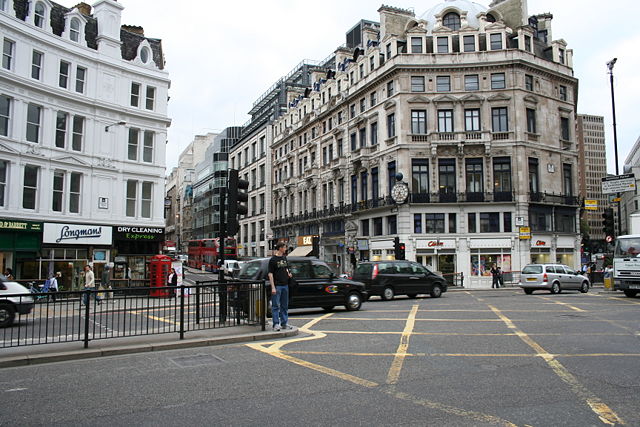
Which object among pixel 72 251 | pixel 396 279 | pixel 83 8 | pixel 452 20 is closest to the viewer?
pixel 396 279

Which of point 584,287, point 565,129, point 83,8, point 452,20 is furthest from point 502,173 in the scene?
point 83,8

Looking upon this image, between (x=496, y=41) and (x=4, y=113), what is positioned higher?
(x=496, y=41)

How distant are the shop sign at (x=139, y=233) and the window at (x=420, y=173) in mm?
20643

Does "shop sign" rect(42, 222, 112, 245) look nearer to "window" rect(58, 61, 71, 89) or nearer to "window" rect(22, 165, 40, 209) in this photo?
"window" rect(22, 165, 40, 209)

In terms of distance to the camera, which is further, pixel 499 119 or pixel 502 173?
pixel 499 119

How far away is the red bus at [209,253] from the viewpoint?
5300 cm

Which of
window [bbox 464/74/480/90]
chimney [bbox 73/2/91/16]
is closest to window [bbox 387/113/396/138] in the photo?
window [bbox 464/74/480/90]

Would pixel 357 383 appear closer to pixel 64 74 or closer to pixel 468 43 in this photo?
pixel 64 74

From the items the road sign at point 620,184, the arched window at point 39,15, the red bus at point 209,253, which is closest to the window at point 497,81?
the road sign at point 620,184

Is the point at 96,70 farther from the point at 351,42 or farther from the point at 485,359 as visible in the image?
the point at 351,42

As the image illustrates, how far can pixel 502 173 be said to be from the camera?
39656 millimetres

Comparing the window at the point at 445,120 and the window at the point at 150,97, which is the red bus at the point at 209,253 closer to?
the window at the point at 150,97

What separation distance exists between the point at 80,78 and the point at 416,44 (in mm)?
26566

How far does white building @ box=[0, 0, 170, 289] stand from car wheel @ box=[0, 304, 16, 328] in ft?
54.5
